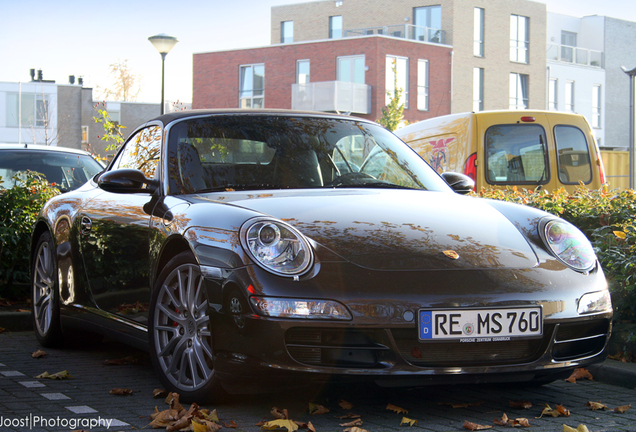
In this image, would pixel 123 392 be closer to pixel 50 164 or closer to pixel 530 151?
pixel 50 164

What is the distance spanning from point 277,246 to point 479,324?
916mm

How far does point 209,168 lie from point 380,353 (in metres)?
1.60

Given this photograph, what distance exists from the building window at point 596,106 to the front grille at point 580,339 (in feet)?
172

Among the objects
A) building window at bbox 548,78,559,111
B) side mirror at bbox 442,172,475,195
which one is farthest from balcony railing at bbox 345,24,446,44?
side mirror at bbox 442,172,475,195

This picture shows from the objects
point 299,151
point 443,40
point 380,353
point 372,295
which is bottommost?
point 380,353

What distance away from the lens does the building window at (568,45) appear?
175 ft

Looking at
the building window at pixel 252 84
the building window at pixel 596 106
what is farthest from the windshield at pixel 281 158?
the building window at pixel 596 106

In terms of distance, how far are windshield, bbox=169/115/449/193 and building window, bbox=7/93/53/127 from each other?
191ft

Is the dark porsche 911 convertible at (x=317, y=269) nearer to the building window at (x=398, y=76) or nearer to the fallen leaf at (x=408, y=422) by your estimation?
the fallen leaf at (x=408, y=422)

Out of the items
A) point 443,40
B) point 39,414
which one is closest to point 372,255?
point 39,414

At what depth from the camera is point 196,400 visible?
396 centimetres

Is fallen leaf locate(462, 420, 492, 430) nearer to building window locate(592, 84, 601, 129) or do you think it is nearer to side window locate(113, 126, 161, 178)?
side window locate(113, 126, 161, 178)

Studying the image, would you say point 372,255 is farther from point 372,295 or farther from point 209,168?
point 209,168

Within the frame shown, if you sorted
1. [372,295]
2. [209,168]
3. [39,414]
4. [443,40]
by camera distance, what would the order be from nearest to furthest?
[372,295]
[39,414]
[209,168]
[443,40]
